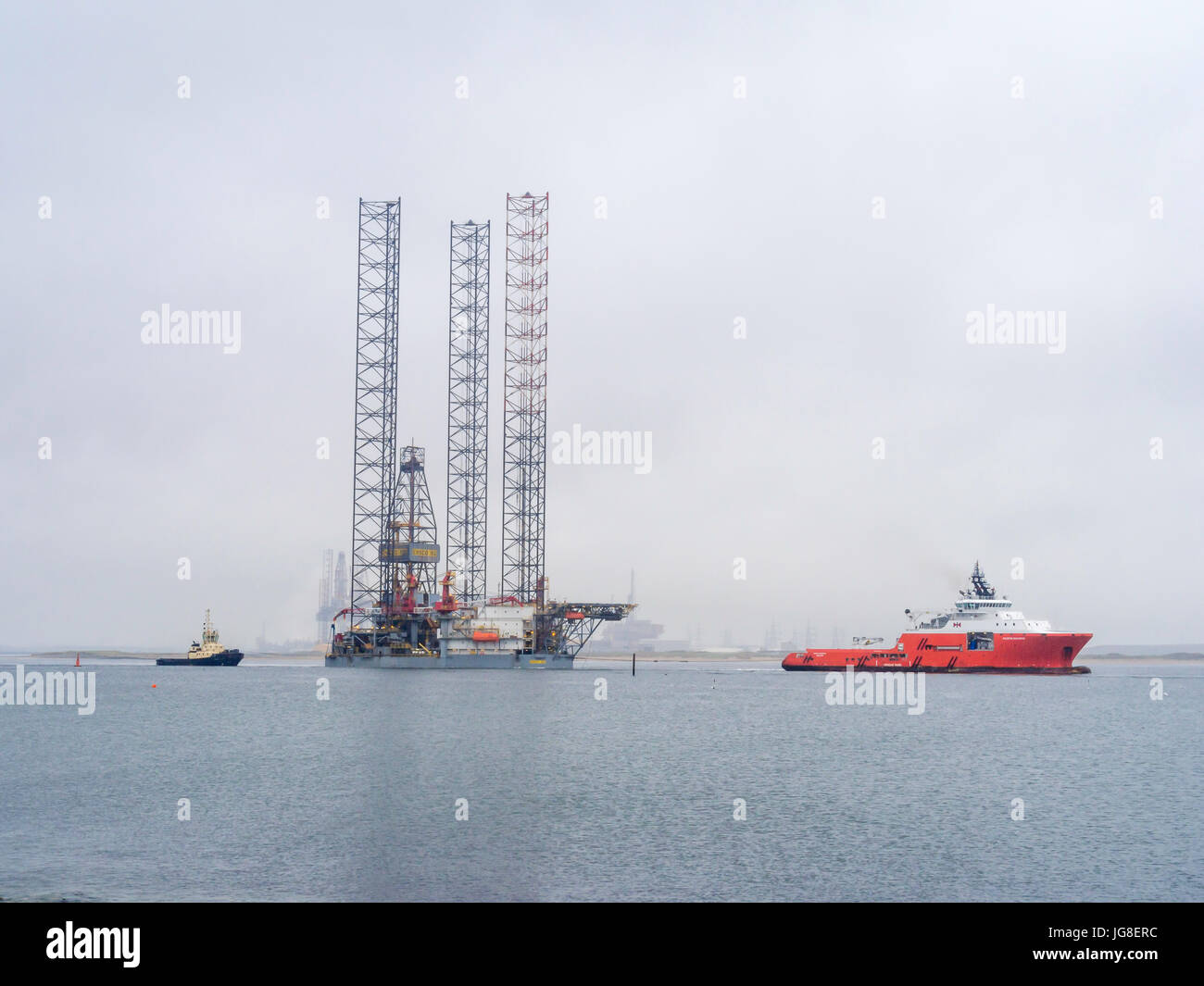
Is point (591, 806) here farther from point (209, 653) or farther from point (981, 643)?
point (209, 653)

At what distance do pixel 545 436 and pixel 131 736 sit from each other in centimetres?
7051

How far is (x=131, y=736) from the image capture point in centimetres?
6181

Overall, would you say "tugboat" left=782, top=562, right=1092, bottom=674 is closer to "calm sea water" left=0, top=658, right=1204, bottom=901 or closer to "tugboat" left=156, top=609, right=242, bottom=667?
"calm sea water" left=0, top=658, right=1204, bottom=901

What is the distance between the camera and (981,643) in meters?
124

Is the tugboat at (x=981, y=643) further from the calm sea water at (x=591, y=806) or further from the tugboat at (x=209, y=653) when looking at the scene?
the tugboat at (x=209, y=653)

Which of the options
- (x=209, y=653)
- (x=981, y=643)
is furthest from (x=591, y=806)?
(x=209, y=653)

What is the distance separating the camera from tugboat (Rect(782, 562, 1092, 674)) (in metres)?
123

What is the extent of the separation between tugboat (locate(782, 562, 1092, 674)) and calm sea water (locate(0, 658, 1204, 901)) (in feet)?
155

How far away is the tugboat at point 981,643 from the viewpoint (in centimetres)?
12275

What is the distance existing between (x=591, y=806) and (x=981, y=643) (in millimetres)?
98691

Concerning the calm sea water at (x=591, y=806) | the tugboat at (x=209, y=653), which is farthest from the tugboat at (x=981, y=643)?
the tugboat at (x=209, y=653)
